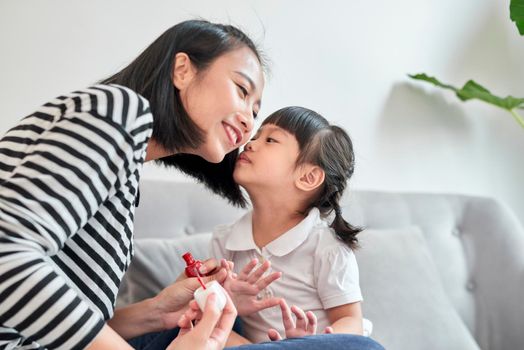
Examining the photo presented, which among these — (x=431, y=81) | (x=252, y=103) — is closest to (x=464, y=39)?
(x=431, y=81)

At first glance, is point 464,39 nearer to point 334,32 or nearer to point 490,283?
point 334,32

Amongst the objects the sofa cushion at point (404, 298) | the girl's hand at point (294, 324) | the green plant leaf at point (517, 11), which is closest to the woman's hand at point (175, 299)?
the girl's hand at point (294, 324)

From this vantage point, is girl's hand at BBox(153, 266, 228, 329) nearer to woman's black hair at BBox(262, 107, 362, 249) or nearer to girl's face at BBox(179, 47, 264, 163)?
girl's face at BBox(179, 47, 264, 163)

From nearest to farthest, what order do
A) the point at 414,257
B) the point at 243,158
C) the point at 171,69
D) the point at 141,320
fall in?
the point at 171,69
the point at 141,320
the point at 243,158
the point at 414,257

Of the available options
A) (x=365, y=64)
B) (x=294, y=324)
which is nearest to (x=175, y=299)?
(x=294, y=324)

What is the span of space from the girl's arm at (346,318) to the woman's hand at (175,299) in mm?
279

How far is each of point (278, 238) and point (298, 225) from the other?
0.05m

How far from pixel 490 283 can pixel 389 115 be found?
0.67m

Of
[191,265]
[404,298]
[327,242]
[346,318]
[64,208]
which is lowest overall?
[404,298]

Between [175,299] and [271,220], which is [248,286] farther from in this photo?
[271,220]

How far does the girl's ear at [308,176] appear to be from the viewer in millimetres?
1550

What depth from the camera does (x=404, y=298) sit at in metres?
1.77

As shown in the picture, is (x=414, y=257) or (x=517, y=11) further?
(x=517, y=11)

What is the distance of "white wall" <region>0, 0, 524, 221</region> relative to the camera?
1.73m
